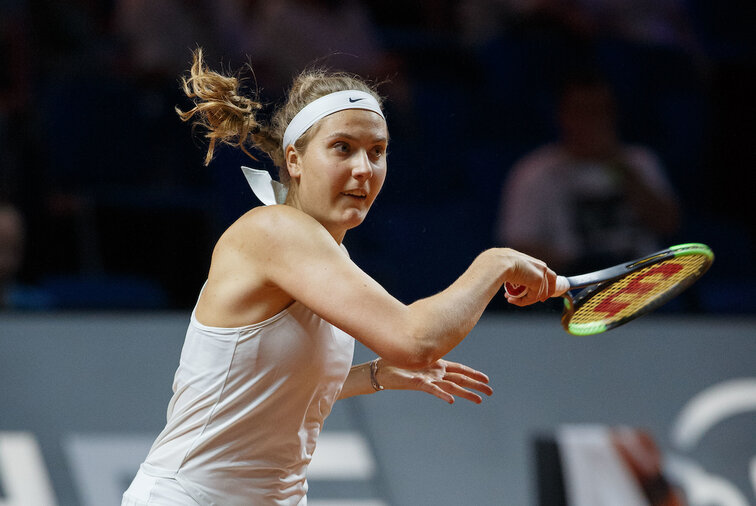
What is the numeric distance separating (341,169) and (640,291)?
2.68 ft

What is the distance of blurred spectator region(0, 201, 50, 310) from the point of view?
3.50 m

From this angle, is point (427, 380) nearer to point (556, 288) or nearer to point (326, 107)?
point (556, 288)

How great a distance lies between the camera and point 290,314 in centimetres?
179

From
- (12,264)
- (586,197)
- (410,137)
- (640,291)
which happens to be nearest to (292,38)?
(410,137)

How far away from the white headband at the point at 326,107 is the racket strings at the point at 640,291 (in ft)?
2.15

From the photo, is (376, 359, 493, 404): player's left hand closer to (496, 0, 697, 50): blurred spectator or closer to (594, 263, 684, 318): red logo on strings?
(594, 263, 684, 318): red logo on strings

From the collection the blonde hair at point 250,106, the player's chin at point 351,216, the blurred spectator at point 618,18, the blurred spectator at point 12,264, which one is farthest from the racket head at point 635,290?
the blurred spectator at point 618,18

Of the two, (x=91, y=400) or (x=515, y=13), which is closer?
(x=91, y=400)

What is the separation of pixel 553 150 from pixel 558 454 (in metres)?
1.37

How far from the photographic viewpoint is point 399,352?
1646 mm

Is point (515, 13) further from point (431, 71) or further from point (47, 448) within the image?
point (47, 448)

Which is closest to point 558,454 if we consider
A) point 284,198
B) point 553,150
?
point 553,150

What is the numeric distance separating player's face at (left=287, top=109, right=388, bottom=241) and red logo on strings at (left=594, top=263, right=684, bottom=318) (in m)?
0.65

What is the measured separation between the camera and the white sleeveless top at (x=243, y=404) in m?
1.78
